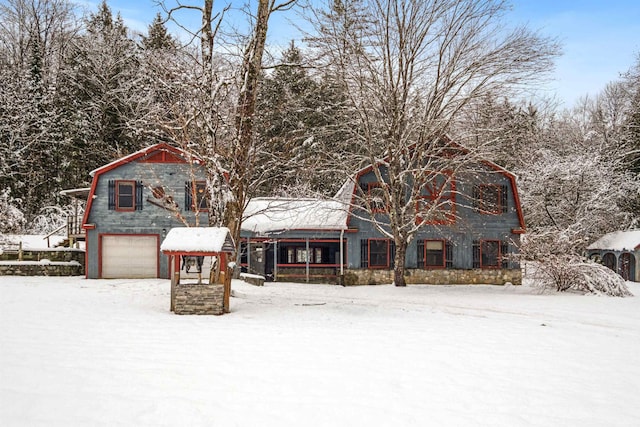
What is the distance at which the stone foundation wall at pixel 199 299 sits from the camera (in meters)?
12.9

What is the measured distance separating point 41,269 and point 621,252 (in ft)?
91.0

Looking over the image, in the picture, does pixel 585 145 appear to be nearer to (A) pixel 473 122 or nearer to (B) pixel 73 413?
(A) pixel 473 122

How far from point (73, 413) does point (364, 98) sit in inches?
631

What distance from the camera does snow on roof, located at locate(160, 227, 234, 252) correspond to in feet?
43.0

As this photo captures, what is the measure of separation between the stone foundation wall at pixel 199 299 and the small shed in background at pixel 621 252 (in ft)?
72.6

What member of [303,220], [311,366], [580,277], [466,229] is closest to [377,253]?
[303,220]

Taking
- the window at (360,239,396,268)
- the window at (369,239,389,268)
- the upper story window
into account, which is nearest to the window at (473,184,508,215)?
the window at (360,239,396,268)

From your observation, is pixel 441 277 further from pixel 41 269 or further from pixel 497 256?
pixel 41 269

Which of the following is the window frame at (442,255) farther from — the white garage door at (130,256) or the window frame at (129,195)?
the window frame at (129,195)

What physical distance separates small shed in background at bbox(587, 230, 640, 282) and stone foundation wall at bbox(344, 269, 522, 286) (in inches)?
280

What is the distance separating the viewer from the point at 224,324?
1172 cm

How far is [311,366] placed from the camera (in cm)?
821

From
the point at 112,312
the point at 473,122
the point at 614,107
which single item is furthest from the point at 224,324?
the point at 614,107

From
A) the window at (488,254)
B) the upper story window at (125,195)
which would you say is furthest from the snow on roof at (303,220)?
the window at (488,254)
